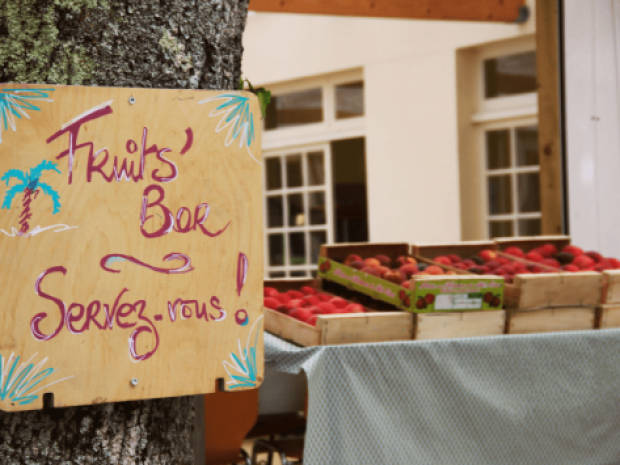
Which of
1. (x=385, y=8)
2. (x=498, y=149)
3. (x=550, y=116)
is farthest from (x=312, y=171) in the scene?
(x=550, y=116)

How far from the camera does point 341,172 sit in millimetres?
5566

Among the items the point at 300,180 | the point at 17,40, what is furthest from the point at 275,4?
the point at 17,40

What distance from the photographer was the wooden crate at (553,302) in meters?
2.06

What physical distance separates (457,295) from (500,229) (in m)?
2.86

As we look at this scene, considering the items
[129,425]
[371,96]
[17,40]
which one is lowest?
[129,425]

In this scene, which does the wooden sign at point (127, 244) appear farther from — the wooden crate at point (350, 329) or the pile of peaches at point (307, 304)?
the pile of peaches at point (307, 304)

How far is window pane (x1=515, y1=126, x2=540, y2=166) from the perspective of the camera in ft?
14.9

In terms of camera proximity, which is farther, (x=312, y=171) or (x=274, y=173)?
(x=274, y=173)

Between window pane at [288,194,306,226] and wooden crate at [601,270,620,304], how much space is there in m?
3.72

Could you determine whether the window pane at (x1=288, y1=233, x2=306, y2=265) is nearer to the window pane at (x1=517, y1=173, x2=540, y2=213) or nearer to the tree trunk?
the window pane at (x1=517, y1=173, x2=540, y2=213)

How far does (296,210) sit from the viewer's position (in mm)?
5793

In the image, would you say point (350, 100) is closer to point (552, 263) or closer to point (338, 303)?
point (552, 263)

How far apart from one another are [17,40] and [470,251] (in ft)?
6.88

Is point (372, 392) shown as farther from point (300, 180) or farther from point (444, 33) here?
point (300, 180)
